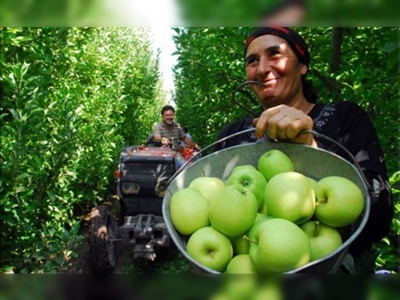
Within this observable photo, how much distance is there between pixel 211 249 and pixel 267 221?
6.0 inches

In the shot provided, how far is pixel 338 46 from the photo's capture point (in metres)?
2.61

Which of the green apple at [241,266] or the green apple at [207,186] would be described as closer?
the green apple at [241,266]

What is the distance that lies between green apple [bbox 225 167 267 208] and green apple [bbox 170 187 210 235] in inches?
4.8

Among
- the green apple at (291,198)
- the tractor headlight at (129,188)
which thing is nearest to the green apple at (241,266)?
the green apple at (291,198)

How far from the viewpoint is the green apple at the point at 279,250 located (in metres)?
0.79

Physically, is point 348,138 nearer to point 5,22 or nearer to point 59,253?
point 5,22

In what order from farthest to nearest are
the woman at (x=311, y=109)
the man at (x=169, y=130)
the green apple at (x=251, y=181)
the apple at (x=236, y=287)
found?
the man at (x=169, y=130)
the woman at (x=311, y=109)
the green apple at (x=251, y=181)
the apple at (x=236, y=287)

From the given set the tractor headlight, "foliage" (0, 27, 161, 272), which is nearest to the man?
"foliage" (0, 27, 161, 272)

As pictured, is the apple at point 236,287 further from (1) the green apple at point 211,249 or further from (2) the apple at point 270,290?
(1) the green apple at point 211,249

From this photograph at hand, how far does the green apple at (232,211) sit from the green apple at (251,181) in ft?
0.32

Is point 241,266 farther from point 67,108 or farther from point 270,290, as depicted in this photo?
point 67,108

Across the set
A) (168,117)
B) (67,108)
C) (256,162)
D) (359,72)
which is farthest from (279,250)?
(168,117)

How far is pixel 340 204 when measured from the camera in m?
0.92

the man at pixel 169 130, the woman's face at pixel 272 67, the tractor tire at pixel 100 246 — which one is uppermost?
the woman's face at pixel 272 67
